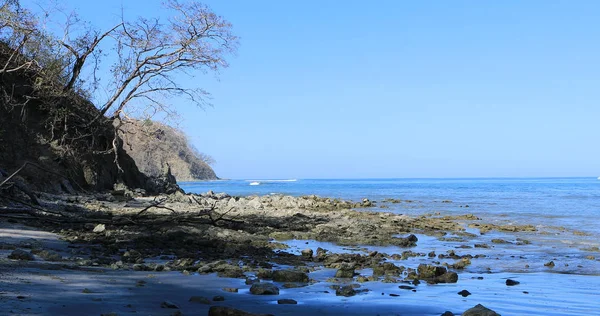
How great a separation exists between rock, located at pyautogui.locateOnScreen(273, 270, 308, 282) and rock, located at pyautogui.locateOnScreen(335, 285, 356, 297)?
70cm

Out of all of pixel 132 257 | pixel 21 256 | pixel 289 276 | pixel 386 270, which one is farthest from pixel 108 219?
pixel 386 270

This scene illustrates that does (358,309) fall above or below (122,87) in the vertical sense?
below

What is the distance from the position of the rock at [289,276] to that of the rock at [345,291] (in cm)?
70

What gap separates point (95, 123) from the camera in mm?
21328

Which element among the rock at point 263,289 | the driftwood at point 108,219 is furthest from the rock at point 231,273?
the driftwood at point 108,219

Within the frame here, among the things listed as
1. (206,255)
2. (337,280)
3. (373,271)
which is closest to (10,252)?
(206,255)

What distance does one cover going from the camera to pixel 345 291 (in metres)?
6.03

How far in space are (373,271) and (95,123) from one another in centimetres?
1617

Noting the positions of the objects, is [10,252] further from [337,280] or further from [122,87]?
[122,87]

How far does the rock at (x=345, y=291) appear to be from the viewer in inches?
234

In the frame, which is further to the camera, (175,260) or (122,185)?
(122,185)

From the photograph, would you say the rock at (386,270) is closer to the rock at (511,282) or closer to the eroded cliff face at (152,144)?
the rock at (511,282)

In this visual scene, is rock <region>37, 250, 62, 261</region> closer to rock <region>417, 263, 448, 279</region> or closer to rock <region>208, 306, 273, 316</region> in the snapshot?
rock <region>208, 306, 273, 316</region>

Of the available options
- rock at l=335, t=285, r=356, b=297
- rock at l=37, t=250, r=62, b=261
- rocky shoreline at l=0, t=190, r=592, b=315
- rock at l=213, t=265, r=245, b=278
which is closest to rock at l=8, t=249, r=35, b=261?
rocky shoreline at l=0, t=190, r=592, b=315
